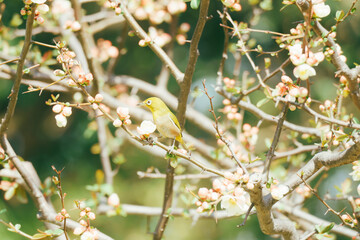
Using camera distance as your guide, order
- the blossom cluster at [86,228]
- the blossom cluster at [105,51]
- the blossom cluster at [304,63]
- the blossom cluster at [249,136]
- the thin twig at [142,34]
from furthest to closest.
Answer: the blossom cluster at [105,51] → the blossom cluster at [249,136] → the thin twig at [142,34] → the blossom cluster at [86,228] → the blossom cluster at [304,63]

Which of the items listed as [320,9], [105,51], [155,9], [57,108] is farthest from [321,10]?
[105,51]

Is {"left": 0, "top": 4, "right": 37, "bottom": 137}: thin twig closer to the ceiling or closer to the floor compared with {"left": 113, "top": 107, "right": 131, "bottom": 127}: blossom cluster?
closer to the ceiling

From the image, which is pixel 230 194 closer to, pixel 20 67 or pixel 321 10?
pixel 321 10

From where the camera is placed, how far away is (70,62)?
0.95 meters

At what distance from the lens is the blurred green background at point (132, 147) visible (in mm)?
3373

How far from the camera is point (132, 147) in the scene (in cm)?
337

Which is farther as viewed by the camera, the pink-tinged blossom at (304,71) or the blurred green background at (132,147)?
the blurred green background at (132,147)

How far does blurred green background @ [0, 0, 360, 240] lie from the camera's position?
3373 millimetres

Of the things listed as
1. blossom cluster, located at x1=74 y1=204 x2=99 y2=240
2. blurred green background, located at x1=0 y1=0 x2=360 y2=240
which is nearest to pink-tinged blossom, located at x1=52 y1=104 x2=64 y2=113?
blossom cluster, located at x1=74 y1=204 x2=99 y2=240

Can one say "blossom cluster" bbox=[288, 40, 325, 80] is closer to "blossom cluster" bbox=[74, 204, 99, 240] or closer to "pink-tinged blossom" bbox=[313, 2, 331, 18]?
"pink-tinged blossom" bbox=[313, 2, 331, 18]

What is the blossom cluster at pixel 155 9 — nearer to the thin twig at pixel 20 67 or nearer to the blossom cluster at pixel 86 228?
the thin twig at pixel 20 67

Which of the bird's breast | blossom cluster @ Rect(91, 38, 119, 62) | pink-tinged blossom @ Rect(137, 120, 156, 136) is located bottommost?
pink-tinged blossom @ Rect(137, 120, 156, 136)

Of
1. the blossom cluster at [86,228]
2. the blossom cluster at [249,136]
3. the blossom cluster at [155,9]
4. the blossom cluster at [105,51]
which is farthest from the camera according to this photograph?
the blossom cluster at [105,51]

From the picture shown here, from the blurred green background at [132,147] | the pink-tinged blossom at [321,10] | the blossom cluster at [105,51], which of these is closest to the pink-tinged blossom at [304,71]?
the pink-tinged blossom at [321,10]
